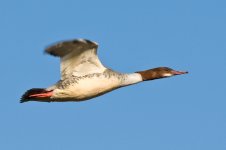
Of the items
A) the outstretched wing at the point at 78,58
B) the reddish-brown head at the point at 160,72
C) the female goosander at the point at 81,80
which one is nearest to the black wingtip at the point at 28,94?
the female goosander at the point at 81,80

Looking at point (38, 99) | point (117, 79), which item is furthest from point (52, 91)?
point (117, 79)

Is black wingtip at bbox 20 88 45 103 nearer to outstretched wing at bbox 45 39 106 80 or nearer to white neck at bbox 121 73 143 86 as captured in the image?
outstretched wing at bbox 45 39 106 80

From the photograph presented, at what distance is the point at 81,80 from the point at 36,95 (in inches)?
41.8

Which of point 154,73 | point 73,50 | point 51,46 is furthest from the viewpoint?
point 154,73

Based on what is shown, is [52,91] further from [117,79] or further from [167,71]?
[167,71]

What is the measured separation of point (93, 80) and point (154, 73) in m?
2.07

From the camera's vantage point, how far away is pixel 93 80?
46.7ft

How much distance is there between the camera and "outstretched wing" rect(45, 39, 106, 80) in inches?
531

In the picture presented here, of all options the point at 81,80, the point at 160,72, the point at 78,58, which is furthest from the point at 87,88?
the point at 160,72

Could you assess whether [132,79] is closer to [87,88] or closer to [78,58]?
[87,88]

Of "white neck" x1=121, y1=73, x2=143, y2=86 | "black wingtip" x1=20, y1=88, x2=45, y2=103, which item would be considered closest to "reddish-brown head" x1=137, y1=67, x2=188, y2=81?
"white neck" x1=121, y1=73, x2=143, y2=86

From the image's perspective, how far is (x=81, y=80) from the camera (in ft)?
47.0

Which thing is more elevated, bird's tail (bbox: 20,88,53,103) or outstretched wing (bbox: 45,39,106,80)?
outstretched wing (bbox: 45,39,106,80)

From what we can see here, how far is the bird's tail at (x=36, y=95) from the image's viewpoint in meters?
14.4
